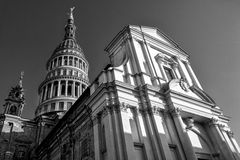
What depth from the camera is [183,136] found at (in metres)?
13.9

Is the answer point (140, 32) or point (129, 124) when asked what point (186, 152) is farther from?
point (140, 32)

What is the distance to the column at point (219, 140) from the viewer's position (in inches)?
614

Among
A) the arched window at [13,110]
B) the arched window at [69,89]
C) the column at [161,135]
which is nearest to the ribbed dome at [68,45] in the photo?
the arched window at [69,89]

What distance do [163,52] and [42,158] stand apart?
1835 cm

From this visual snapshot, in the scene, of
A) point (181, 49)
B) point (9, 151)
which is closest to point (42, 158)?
point (9, 151)

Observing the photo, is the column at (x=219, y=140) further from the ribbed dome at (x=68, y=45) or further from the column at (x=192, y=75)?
the ribbed dome at (x=68, y=45)

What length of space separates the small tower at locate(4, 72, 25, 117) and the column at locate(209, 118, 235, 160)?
86.6 ft

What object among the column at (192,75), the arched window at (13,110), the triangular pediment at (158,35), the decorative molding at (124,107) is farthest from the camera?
the arched window at (13,110)

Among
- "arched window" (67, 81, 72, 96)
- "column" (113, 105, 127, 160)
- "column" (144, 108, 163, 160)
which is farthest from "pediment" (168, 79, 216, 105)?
"arched window" (67, 81, 72, 96)

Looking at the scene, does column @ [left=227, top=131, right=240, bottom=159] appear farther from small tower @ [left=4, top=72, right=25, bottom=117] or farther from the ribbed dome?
the ribbed dome

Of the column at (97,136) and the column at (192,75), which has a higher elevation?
the column at (192,75)

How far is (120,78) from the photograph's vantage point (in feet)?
53.1

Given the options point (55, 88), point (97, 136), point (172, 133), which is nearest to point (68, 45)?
point (55, 88)

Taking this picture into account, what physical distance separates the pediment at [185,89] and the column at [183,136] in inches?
86.4
